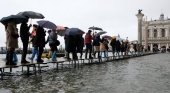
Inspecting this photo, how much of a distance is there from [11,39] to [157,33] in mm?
112822

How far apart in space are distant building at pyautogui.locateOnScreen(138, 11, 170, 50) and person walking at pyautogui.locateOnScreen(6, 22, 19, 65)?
10672cm

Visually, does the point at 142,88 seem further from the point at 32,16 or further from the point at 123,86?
the point at 32,16

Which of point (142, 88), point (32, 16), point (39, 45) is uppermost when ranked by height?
point (32, 16)

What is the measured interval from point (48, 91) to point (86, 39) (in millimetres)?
13613

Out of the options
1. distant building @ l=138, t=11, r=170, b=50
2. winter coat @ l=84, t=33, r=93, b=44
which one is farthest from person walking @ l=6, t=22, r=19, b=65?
distant building @ l=138, t=11, r=170, b=50

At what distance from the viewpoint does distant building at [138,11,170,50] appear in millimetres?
120500

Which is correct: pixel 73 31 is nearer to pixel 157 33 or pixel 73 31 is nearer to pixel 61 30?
pixel 61 30

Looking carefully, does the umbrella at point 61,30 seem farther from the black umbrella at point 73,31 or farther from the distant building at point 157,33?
the distant building at point 157,33

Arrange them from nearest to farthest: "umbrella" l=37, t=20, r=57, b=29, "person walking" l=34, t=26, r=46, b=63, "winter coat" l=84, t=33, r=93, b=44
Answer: "person walking" l=34, t=26, r=46, b=63
"umbrella" l=37, t=20, r=57, b=29
"winter coat" l=84, t=33, r=93, b=44

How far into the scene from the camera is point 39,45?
16.1 meters

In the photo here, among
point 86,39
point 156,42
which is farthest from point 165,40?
point 86,39

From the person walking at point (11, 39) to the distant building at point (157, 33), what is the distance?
107 metres

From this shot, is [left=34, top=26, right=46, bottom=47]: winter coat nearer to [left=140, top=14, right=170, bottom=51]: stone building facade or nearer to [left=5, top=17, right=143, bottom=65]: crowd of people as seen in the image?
[left=5, top=17, right=143, bottom=65]: crowd of people

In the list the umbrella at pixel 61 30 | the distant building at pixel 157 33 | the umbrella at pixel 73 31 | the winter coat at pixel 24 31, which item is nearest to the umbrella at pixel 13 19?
the winter coat at pixel 24 31
